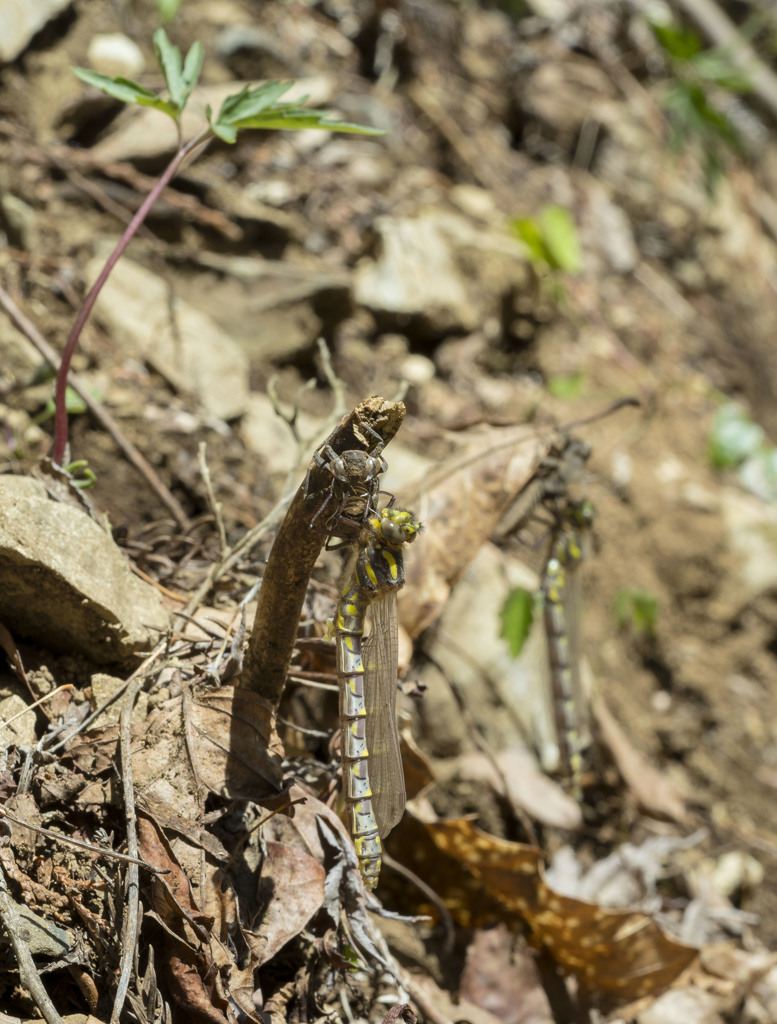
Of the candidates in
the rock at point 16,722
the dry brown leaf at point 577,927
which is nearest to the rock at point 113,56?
the rock at point 16,722

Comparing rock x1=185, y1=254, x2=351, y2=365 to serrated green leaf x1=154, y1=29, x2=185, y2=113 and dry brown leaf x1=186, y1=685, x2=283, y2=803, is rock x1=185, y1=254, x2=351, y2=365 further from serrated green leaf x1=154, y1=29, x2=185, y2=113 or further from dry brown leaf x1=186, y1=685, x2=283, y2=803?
dry brown leaf x1=186, y1=685, x2=283, y2=803

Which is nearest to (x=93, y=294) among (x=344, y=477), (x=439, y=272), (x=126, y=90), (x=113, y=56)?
(x=126, y=90)

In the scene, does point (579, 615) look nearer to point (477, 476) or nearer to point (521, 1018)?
point (477, 476)

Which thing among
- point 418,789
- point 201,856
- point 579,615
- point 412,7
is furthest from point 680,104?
point 201,856

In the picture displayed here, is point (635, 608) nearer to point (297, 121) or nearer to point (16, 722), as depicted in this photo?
point (297, 121)

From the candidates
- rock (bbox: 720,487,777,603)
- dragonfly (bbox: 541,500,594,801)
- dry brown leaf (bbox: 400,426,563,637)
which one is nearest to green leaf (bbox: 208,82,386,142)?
dry brown leaf (bbox: 400,426,563,637)

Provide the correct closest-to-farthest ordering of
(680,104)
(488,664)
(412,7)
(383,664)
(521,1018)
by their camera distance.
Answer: (383,664)
(521,1018)
(488,664)
(412,7)
(680,104)
